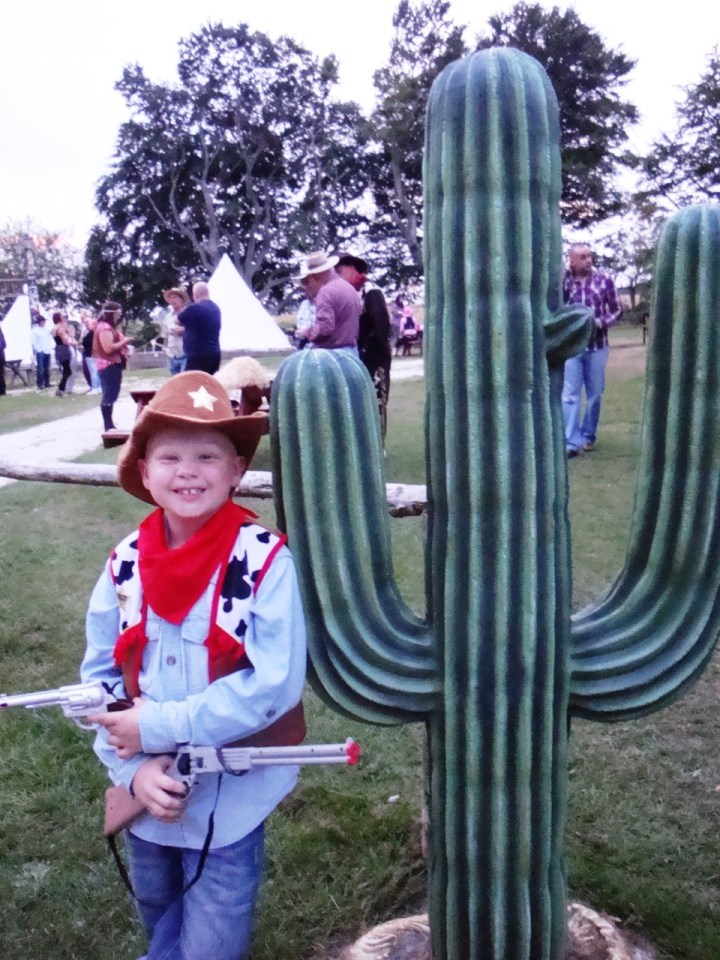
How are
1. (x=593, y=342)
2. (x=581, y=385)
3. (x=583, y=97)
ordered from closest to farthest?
(x=593, y=342) → (x=581, y=385) → (x=583, y=97)

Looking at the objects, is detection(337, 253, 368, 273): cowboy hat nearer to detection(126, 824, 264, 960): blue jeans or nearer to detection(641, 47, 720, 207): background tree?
detection(126, 824, 264, 960): blue jeans

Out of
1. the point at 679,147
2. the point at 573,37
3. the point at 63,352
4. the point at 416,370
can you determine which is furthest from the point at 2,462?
the point at 573,37

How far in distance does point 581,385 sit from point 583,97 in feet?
81.0

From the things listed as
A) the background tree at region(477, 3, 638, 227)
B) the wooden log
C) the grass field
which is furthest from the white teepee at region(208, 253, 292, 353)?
the background tree at region(477, 3, 638, 227)

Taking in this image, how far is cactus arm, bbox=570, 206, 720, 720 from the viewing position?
158cm

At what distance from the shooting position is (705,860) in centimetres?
250

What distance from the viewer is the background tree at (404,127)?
102 feet

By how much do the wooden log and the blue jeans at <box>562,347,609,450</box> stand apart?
11.5ft

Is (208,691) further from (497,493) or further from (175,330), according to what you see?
(175,330)

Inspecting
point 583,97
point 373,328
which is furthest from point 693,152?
point 373,328

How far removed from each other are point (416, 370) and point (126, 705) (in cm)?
1519

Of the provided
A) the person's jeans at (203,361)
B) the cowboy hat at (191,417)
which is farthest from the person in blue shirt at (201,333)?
the cowboy hat at (191,417)

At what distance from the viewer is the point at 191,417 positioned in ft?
5.19

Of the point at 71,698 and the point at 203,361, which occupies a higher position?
the point at 203,361
